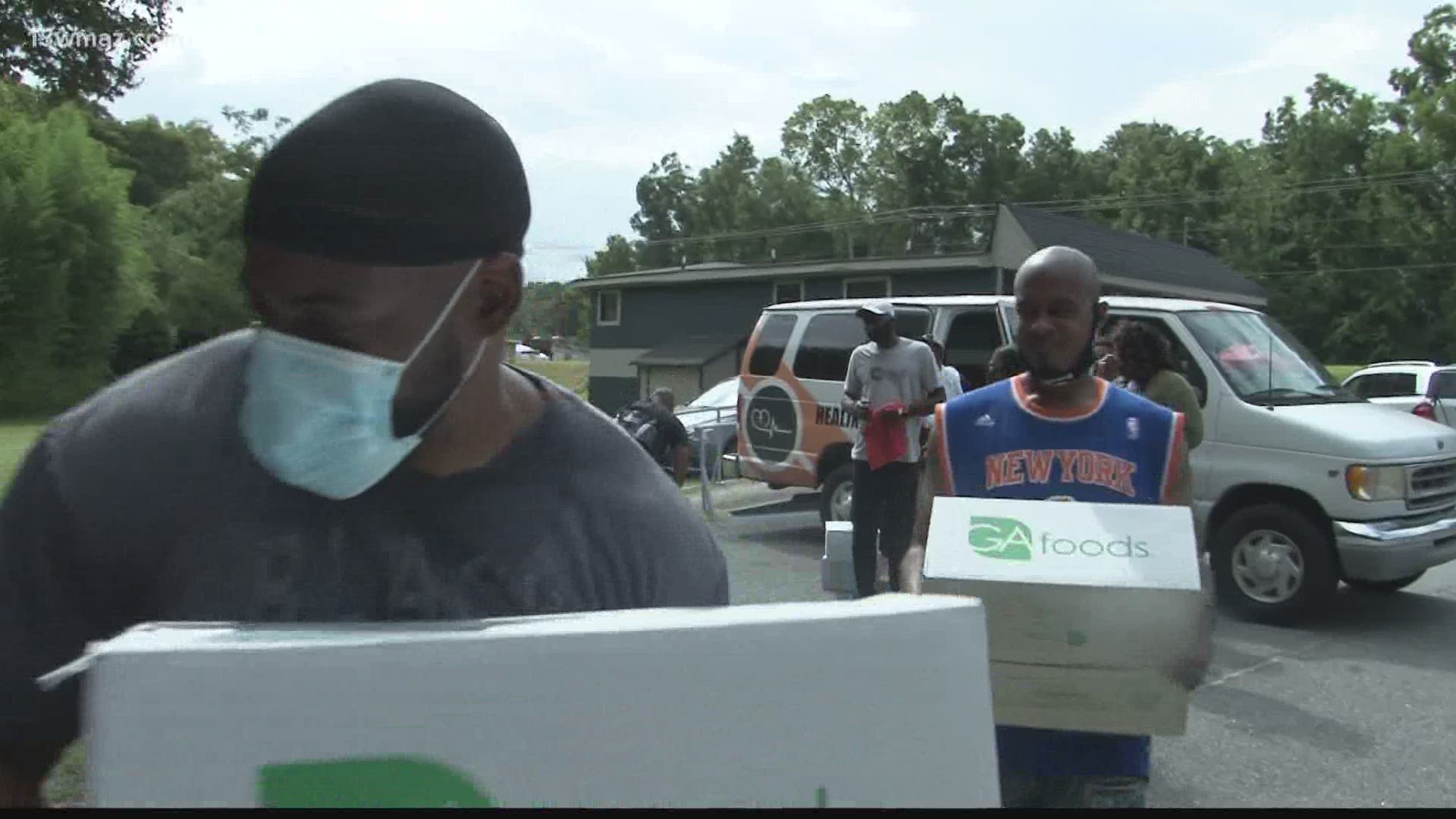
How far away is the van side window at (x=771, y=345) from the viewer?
452 inches

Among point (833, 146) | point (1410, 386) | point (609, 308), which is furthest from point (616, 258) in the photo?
point (1410, 386)

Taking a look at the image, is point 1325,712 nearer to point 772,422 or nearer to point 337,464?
point 772,422

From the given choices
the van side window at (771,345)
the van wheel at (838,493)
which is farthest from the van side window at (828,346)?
the van wheel at (838,493)

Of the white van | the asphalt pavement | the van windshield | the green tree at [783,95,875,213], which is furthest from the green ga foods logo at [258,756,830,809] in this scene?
the green tree at [783,95,875,213]

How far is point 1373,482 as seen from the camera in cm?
813

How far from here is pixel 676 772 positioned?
43.8 inches

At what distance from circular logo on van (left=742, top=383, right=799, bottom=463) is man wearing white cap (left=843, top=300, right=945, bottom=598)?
2.92m

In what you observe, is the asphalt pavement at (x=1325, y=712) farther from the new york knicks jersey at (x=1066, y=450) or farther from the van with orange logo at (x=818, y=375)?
the new york knicks jersey at (x=1066, y=450)

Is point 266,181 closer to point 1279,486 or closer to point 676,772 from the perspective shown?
point 676,772

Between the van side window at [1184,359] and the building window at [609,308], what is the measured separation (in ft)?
96.0

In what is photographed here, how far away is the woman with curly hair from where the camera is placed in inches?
263

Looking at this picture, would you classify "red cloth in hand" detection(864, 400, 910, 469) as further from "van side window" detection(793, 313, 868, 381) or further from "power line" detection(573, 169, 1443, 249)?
"power line" detection(573, 169, 1443, 249)

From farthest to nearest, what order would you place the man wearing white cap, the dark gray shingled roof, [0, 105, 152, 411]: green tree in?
[0, 105, 152, 411]: green tree < the dark gray shingled roof < the man wearing white cap

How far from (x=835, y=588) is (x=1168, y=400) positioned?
4.12 meters
